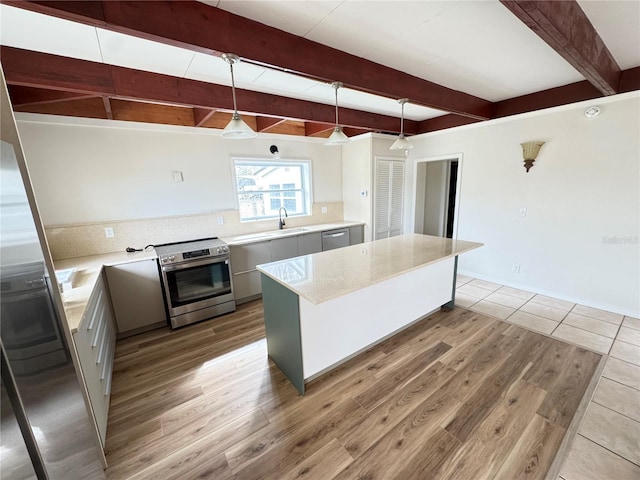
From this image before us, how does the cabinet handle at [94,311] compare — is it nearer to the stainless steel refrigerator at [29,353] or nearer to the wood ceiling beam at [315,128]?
the stainless steel refrigerator at [29,353]

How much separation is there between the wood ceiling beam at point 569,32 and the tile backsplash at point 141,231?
3.38 metres

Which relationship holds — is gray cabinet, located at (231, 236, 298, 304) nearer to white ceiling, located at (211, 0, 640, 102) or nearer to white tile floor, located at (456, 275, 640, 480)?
white ceiling, located at (211, 0, 640, 102)

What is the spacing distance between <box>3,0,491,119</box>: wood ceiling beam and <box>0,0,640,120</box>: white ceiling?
0.19 feet

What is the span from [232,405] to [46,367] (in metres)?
1.19

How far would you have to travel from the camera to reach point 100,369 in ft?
5.68

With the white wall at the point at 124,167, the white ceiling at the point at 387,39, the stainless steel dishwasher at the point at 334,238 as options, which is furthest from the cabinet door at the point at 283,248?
the white ceiling at the point at 387,39

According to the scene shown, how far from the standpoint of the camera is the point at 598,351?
230 cm

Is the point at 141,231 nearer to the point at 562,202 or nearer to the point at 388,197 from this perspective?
the point at 388,197

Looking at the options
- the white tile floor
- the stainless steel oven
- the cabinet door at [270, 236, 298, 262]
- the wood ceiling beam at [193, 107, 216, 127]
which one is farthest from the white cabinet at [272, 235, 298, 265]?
the white tile floor

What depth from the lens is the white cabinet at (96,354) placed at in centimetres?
141

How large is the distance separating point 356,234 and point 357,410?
300 cm

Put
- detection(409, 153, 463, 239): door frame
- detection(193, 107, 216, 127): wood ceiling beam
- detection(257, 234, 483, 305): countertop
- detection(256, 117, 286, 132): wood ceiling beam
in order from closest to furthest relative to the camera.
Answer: detection(257, 234, 483, 305): countertop
detection(193, 107, 216, 127): wood ceiling beam
detection(256, 117, 286, 132): wood ceiling beam
detection(409, 153, 463, 239): door frame

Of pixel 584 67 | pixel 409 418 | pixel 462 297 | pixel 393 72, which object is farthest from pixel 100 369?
pixel 584 67

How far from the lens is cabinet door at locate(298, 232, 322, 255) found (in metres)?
3.75
